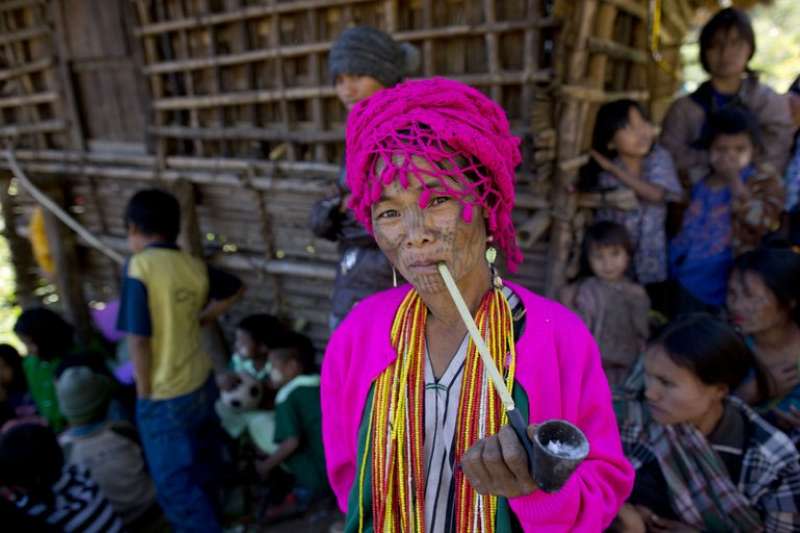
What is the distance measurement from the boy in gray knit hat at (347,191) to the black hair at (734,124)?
63.2 inches

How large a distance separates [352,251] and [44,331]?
108 inches

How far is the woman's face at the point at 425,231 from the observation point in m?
1.09

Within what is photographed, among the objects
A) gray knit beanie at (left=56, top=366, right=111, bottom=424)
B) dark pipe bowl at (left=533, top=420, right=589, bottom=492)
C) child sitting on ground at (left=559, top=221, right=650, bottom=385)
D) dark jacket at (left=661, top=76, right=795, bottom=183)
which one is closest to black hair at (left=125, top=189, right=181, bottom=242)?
gray knit beanie at (left=56, top=366, right=111, bottom=424)

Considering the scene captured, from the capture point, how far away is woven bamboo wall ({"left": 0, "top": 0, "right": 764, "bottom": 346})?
277cm

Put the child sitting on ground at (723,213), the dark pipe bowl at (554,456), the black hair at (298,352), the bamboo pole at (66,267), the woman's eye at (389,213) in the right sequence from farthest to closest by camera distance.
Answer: the bamboo pole at (66,267) < the black hair at (298,352) < the child sitting on ground at (723,213) < the woman's eye at (389,213) < the dark pipe bowl at (554,456)

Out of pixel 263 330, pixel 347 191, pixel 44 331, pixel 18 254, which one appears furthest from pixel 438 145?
pixel 18 254

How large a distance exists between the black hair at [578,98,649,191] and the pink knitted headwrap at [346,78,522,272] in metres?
1.77

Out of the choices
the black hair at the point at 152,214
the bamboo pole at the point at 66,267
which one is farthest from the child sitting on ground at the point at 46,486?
the bamboo pole at the point at 66,267

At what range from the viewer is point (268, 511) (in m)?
3.31

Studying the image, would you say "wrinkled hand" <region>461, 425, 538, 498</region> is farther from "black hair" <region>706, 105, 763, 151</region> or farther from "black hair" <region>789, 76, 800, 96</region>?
"black hair" <region>789, 76, 800, 96</region>

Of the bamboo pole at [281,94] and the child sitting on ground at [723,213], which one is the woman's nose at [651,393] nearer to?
the child sitting on ground at [723,213]

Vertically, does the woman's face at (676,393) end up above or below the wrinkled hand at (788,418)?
above

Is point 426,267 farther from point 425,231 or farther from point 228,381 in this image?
point 228,381

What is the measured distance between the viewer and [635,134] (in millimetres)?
2684
